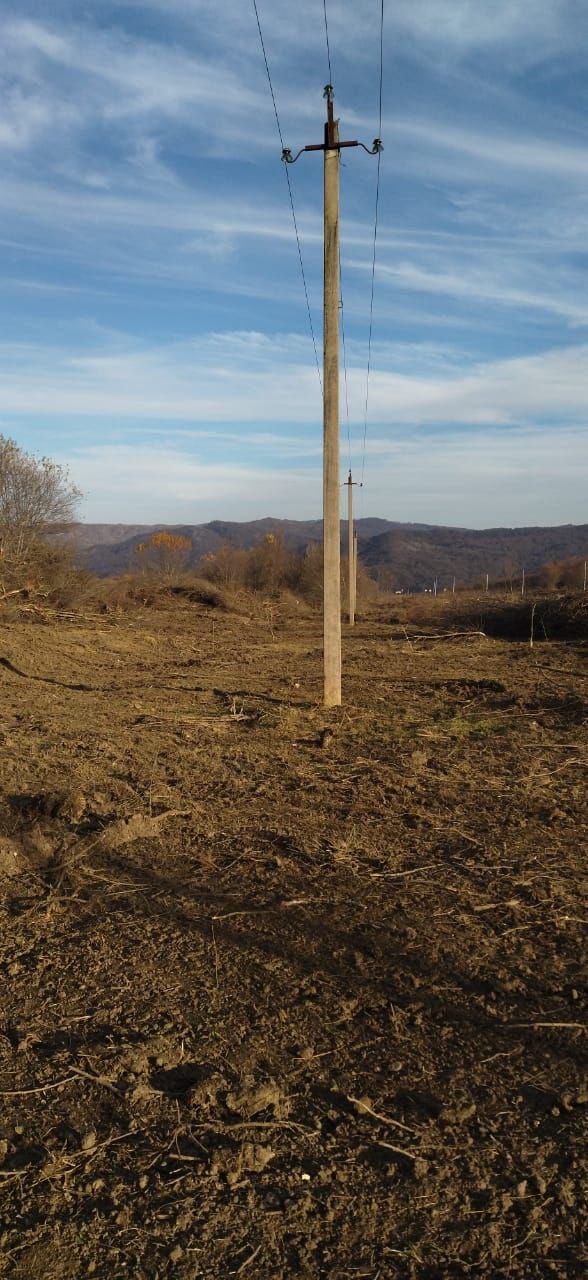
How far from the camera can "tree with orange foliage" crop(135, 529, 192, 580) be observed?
42656 millimetres


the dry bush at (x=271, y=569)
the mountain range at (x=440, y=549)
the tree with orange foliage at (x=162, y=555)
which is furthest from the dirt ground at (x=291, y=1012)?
the mountain range at (x=440, y=549)

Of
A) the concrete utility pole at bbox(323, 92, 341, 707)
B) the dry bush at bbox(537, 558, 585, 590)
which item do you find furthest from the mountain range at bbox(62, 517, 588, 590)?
the concrete utility pole at bbox(323, 92, 341, 707)

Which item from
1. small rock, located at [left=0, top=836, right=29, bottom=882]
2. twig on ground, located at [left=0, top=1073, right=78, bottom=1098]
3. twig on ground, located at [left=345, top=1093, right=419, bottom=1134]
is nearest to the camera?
twig on ground, located at [left=345, top=1093, right=419, bottom=1134]

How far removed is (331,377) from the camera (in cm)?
959

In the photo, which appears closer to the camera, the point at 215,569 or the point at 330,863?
the point at 330,863

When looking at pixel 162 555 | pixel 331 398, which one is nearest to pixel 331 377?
pixel 331 398

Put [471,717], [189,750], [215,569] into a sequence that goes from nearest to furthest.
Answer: [189,750], [471,717], [215,569]

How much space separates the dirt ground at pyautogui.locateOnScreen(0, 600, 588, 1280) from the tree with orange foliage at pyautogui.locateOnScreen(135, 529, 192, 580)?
112ft

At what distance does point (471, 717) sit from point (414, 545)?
13372 cm

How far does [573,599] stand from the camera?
22797mm

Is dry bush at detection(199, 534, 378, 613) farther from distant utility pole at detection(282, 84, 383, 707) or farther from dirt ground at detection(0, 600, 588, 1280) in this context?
dirt ground at detection(0, 600, 588, 1280)

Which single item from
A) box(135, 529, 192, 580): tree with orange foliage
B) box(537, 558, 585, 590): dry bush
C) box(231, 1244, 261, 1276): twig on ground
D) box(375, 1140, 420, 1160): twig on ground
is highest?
box(135, 529, 192, 580): tree with orange foliage

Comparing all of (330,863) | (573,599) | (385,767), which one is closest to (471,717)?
(385,767)

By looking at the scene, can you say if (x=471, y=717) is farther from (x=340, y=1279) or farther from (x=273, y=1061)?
(x=340, y=1279)
